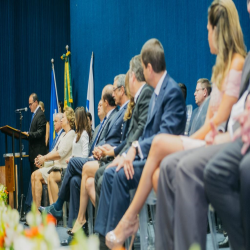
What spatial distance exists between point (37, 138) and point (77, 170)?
11.6 ft

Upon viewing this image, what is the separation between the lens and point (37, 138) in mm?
7551

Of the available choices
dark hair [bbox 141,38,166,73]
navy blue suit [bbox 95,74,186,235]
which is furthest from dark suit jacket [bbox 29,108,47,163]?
dark hair [bbox 141,38,166,73]

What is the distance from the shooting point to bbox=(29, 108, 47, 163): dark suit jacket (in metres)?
7.49

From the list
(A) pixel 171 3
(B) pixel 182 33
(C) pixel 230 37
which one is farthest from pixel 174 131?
(A) pixel 171 3

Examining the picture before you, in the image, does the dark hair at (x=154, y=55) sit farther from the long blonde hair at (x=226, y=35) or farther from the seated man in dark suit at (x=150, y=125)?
the long blonde hair at (x=226, y=35)

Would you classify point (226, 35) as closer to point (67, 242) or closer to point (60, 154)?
point (67, 242)

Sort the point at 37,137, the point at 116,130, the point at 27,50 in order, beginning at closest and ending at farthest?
the point at 116,130 < the point at 37,137 < the point at 27,50

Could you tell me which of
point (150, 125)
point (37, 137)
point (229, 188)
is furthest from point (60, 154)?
point (229, 188)

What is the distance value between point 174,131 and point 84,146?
2.54 m

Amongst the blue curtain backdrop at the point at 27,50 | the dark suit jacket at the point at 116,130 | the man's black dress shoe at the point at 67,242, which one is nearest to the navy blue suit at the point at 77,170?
the dark suit jacket at the point at 116,130

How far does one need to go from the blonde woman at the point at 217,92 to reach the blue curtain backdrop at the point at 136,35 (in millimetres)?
1640

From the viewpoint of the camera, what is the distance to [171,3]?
16.1ft

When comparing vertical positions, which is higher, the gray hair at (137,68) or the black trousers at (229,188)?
the gray hair at (137,68)

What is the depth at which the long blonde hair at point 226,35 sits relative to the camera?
2080 mm
